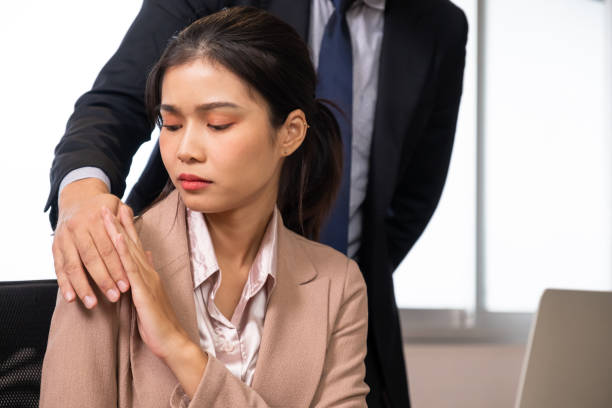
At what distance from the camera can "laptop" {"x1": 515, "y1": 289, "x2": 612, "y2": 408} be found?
114 cm

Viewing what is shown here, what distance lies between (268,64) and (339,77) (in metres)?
0.43

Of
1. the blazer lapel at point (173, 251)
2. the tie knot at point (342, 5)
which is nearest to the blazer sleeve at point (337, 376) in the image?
the blazer lapel at point (173, 251)

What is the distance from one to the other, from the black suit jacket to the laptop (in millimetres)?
581

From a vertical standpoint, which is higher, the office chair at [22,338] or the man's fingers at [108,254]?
the man's fingers at [108,254]

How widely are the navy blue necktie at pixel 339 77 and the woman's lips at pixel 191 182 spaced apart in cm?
55

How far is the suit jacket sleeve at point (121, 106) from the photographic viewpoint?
132 cm

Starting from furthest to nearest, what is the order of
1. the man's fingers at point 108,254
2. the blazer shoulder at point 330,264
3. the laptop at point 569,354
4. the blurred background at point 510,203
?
the blurred background at point 510,203
the blazer shoulder at point 330,264
the laptop at point 569,354
the man's fingers at point 108,254

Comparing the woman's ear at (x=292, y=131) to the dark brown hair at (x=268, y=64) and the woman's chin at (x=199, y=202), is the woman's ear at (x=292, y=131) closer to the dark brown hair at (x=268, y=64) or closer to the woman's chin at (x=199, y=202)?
the dark brown hair at (x=268, y=64)

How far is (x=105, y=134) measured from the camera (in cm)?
142

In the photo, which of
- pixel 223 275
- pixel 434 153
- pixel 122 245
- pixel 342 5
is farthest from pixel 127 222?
pixel 434 153

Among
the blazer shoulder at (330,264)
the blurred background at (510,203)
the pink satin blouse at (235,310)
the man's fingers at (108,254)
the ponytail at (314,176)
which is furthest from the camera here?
the blurred background at (510,203)

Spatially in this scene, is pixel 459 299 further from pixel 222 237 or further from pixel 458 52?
pixel 222 237

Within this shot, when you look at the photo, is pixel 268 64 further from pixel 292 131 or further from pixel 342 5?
pixel 342 5

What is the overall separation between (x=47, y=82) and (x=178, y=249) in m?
1.90
